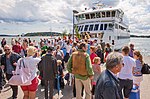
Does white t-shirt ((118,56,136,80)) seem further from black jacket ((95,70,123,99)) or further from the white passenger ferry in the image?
the white passenger ferry

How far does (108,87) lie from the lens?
247cm

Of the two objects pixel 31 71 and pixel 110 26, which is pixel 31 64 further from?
pixel 110 26

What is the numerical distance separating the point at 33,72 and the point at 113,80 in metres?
2.69

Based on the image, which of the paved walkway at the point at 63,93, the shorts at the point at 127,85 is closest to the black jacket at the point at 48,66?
the paved walkway at the point at 63,93

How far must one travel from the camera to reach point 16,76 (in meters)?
4.79

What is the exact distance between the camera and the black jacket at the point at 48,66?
210 inches

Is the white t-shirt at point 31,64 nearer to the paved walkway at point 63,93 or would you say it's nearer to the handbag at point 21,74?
the handbag at point 21,74

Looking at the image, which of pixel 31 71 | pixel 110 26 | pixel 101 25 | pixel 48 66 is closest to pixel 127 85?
pixel 48 66

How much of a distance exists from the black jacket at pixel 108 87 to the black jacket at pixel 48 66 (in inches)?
113

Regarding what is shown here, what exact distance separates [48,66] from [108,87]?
10.1 feet

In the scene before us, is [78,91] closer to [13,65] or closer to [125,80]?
[125,80]

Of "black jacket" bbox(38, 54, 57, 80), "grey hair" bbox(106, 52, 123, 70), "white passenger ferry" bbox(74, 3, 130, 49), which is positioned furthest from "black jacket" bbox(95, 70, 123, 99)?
"white passenger ferry" bbox(74, 3, 130, 49)

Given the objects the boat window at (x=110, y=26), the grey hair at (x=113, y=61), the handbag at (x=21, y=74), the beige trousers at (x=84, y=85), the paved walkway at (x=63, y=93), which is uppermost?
the boat window at (x=110, y=26)

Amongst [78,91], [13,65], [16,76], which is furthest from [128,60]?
[13,65]
